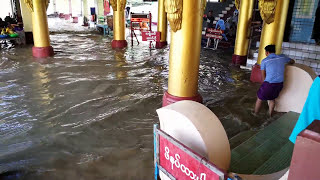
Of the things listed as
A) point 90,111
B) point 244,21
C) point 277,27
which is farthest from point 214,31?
point 90,111

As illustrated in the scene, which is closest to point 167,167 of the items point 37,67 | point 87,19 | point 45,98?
point 45,98

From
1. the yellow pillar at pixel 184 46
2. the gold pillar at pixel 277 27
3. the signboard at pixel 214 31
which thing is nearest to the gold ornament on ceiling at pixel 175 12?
the yellow pillar at pixel 184 46

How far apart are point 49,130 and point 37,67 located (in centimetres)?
468

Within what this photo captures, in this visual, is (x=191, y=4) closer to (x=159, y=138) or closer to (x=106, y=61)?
(x=159, y=138)

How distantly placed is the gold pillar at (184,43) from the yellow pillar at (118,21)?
758 centimetres

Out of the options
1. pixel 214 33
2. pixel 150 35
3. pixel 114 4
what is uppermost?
pixel 114 4

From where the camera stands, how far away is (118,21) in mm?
11484

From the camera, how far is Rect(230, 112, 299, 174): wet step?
3158 mm

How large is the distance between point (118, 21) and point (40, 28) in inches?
140

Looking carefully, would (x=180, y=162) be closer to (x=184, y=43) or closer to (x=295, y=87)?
(x=184, y=43)

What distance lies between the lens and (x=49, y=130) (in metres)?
4.15

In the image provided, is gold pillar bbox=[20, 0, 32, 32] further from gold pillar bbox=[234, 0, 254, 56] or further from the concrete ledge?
the concrete ledge

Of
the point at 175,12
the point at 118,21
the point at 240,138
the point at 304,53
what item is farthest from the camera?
the point at 118,21

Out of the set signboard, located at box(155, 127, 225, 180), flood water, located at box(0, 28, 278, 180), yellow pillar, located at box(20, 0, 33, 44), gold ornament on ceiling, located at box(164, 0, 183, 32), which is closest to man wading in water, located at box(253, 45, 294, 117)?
flood water, located at box(0, 28, 278, 180)
